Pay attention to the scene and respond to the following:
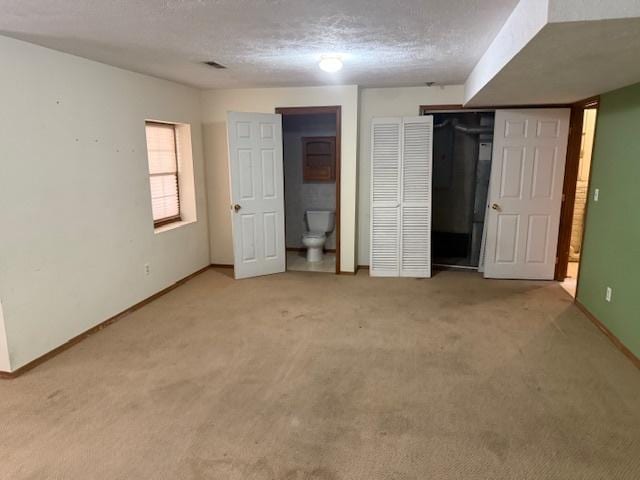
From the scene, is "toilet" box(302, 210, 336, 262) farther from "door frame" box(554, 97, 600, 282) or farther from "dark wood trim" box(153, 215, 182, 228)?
"door frame" box(554, 97, 600, 282)

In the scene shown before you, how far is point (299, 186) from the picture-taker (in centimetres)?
629

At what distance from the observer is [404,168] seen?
4.87 m

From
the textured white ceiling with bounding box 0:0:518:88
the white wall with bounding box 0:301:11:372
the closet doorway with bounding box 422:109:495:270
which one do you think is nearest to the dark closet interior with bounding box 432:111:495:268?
the closet doorway with bounding box 422:109:495:270

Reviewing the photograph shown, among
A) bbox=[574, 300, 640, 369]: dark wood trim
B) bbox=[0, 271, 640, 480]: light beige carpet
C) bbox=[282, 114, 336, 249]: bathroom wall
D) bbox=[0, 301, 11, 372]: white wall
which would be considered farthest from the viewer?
bbox=[282, 114, 336, 249]: bathroom wall

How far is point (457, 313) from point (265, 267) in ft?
7.67

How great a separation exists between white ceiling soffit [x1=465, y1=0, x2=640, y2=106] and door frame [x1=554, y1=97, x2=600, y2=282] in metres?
0.74

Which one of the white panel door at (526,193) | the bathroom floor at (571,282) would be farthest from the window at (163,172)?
the bathroom floor at (571,282)

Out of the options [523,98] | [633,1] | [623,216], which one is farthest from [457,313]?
[633,1]

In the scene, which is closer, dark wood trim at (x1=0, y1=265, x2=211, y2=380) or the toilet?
dark wood trim at (x1=0, y1=265, x2=211, y2=380)

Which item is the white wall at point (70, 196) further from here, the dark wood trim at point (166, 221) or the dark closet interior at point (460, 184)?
the dark closet interior at point (460, 184)

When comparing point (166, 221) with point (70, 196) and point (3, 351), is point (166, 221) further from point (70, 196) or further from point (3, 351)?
point (3, 351)

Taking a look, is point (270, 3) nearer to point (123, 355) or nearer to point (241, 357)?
point (241, 357)

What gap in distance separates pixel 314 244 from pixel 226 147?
1.70 metres

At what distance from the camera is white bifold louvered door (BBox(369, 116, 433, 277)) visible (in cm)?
480
